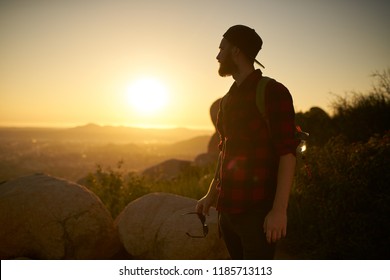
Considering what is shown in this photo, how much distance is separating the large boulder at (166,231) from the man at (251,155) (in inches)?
85.5

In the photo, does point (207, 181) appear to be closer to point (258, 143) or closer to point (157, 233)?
point (157, 233)

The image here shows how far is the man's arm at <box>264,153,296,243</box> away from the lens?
1.99 metres

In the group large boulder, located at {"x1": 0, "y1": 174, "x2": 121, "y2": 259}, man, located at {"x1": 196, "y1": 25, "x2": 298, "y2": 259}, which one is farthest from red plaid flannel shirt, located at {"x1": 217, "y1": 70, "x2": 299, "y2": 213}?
large boulder, located at {"x1": 0, "y1": 174, "x2": 121, "y2": 259}

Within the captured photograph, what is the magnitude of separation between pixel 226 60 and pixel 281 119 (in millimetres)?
612

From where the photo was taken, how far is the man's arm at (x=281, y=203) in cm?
199

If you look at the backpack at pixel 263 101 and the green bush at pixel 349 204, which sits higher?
the backpack at pixel 263 101

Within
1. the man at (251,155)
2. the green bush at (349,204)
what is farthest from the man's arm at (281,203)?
the green bush at (349,204)

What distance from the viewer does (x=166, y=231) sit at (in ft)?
15.3

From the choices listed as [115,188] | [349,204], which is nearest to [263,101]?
[349,204]

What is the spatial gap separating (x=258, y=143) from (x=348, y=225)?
312 cm

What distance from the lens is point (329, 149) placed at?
5.45 m

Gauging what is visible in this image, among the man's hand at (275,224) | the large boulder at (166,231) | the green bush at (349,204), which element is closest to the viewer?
the man's hand at (275,224)

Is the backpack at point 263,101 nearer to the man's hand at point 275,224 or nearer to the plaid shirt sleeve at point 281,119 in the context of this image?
the plaid shirt sleeve at point 281,119
